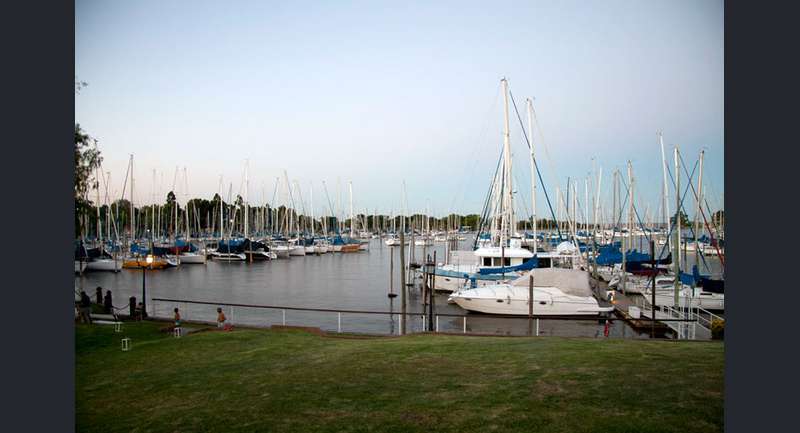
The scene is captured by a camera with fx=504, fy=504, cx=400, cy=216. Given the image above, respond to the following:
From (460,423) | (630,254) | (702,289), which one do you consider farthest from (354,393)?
(630,254)

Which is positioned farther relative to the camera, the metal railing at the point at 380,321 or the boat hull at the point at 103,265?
the boat hull at the point at 103,265

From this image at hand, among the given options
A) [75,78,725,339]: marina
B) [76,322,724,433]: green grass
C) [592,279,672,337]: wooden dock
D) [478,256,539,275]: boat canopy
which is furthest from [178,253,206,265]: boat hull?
[76,322,724,433]: green grass

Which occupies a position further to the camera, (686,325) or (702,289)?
(702,289)

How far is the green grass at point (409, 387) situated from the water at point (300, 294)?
829 centimetres

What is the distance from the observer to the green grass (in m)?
7.52

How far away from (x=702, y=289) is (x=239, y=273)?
169 ft

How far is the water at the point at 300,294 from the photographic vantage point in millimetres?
28641

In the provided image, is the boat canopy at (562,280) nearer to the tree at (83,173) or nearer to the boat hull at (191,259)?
the tree at (83,173)

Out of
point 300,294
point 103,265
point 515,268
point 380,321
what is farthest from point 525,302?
point 103,265

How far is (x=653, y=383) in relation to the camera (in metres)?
8.84

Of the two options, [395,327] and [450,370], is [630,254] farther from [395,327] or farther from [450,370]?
[450,370]

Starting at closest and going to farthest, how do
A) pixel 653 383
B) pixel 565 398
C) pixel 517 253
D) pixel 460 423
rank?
pixel 460 423 → pixel 565 398 → pixel 653 383 → pixel 517 253

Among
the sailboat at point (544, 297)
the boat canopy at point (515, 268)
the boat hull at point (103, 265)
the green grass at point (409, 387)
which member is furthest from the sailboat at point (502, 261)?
the boat hull at point (103, 265)

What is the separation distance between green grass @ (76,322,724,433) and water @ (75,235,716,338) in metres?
8.29
